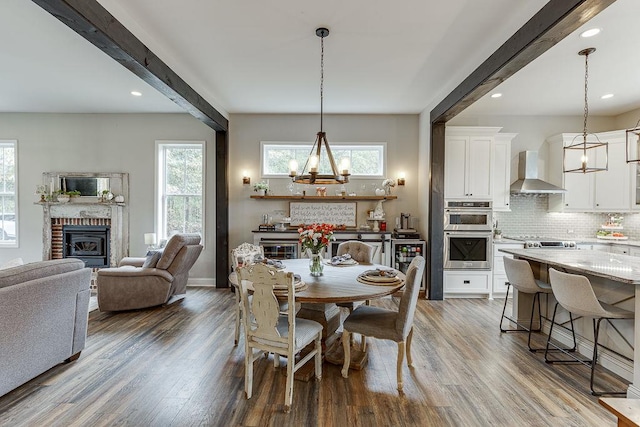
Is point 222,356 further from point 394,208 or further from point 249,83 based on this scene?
point 394,208

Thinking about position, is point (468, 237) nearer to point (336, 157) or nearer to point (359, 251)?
point (359, 251)

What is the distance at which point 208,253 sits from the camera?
5.56 meters

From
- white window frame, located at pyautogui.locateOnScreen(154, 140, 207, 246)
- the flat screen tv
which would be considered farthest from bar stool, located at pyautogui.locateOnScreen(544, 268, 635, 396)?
the flat screen tv

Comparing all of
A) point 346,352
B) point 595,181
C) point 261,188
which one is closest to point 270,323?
point 346,352

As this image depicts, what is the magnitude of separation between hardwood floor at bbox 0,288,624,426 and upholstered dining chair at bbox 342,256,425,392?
11.4 inches

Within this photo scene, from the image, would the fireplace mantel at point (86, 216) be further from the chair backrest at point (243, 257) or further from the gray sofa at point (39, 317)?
the chair backrest at point (243, 257)

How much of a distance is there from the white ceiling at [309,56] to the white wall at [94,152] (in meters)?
0.38

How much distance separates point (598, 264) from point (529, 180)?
9.15 ft

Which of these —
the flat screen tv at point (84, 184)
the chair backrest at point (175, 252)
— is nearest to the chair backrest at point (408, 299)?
the chair backrest at point (175, 252)

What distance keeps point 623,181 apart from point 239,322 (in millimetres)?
5994

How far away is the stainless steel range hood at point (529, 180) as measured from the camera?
4.98 m

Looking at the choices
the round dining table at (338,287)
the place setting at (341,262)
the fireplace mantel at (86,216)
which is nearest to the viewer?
the round dining table at (338,287)

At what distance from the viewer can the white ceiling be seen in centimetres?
262

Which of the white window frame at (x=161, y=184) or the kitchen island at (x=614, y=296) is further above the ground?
the white window frame at (x=161, y=184)
